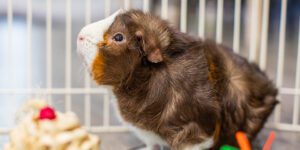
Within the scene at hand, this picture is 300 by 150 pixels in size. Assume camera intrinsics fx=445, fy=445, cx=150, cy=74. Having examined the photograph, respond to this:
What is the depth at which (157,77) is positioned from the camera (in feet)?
3.14

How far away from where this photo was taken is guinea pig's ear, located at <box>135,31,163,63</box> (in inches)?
36.7

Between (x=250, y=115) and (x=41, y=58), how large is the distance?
1.17 m

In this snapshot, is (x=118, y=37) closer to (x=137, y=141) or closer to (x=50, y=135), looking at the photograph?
(x=50, y=135)

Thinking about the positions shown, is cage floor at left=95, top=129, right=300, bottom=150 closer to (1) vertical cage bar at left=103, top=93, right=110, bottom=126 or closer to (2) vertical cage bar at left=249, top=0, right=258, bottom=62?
(1) vertical cage bar at left=103, top=93, right=110, bottom=126

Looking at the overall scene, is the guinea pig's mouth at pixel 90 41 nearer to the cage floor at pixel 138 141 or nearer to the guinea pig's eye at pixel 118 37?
the guinea pig's eye at pixel 118 37

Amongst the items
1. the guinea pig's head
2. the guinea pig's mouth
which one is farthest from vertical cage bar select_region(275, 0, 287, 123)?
the guinea pig's mouth

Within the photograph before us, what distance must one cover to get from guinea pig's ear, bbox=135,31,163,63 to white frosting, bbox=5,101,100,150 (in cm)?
20

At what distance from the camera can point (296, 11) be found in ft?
8.61

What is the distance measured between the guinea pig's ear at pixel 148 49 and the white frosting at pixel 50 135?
7.9 inches

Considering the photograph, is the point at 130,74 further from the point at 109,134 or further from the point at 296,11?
the point at 296,11

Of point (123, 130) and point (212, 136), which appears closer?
point (212, 136)

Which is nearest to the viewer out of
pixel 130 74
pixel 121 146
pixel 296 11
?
pixel 130 74

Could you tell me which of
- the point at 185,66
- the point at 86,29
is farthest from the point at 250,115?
the point at 86,29

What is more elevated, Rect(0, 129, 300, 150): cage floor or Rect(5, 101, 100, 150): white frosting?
Rect(5, 101, 100, 150): white frosting
